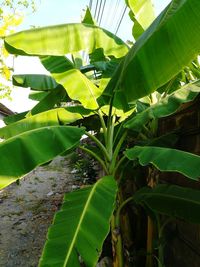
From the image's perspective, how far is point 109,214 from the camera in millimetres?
2016

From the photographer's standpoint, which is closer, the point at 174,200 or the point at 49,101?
the point at 174,200

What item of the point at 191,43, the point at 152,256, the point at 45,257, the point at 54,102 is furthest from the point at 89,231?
the point at 54,102

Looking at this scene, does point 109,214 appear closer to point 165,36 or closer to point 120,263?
point 120,263

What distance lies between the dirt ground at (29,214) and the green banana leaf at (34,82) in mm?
2661

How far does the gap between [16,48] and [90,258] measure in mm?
1549

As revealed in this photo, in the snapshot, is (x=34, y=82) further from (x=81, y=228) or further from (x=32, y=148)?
(x=81, y=228)

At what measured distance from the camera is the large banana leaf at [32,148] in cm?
183

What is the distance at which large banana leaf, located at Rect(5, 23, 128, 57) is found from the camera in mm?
2324

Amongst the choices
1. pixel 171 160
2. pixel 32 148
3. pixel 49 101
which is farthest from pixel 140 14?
pixel 32 148

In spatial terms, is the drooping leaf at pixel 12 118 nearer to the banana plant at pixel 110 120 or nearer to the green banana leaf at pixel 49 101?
the green banana leaf at pixel 49 101

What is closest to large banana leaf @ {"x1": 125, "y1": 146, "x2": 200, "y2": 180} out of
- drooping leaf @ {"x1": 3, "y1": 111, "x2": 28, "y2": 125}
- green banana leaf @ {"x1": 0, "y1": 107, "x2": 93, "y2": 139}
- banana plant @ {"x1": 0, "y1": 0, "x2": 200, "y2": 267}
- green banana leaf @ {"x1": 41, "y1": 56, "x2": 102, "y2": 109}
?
banana plant @ {"x1": 0, "y1": 0, "x2": 200, "y2": 267}

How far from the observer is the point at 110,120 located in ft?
9.33

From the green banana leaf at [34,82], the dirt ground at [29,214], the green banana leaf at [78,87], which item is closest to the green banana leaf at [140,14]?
the green banana leaf at [78,87]

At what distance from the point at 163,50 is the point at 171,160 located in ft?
2.39
